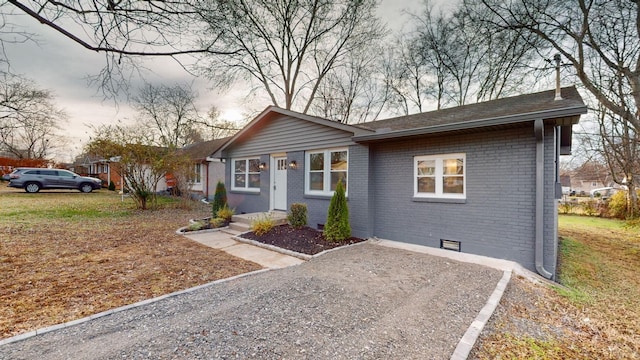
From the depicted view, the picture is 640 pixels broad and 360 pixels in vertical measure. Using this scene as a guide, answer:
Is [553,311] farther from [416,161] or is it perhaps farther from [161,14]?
[161,14]

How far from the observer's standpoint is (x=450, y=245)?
5.87 metres

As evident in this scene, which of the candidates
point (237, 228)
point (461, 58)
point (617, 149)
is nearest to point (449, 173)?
point (237, 228)

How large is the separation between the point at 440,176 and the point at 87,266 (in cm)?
720

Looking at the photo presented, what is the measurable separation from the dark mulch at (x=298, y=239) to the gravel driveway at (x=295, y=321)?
5.32 ft

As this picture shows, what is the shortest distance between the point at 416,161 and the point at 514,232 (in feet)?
7.97

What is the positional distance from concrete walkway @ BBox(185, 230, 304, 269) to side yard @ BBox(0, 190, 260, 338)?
0.27 meters

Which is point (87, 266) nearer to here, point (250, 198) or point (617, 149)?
point (250, 198)

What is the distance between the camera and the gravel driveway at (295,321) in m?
2.32

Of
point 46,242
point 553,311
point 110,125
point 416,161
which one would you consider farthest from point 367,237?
point 110,125

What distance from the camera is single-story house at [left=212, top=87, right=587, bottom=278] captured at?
473 centimetres

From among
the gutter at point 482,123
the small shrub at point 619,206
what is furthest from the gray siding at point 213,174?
the small shrub at point 619,206

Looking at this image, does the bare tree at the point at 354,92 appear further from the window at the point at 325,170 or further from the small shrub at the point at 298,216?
the small shrub at the point at 298,216

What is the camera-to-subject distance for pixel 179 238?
7.06 metres

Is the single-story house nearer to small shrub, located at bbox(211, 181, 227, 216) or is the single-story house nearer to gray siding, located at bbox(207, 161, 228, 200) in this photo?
small shrub, located at bbox(211, 181, 227, 216)
